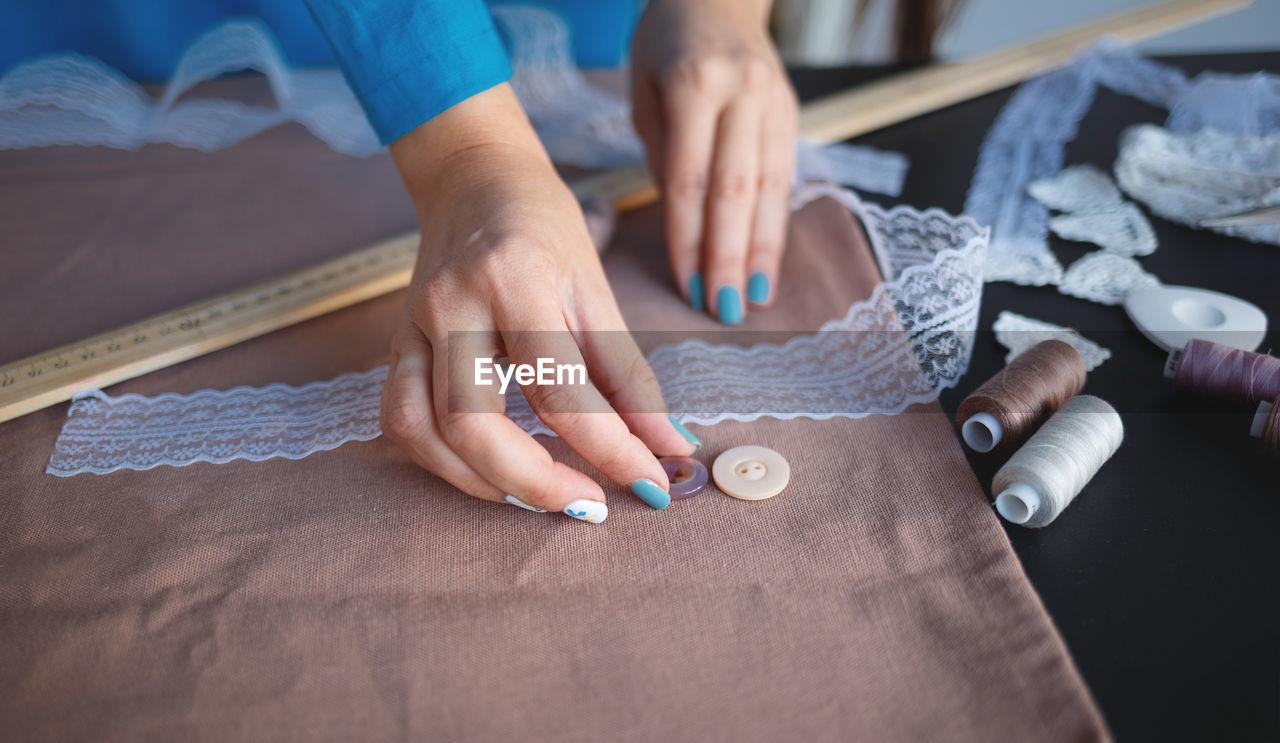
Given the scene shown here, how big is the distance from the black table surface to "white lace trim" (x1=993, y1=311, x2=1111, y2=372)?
0.02m

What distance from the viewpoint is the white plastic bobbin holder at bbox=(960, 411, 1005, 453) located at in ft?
3.84

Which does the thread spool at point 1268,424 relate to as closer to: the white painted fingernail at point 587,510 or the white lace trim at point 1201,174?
the white lace trim at point 1201,174

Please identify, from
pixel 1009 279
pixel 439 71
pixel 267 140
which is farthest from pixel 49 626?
pixel 1009 279

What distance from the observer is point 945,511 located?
1.10 m

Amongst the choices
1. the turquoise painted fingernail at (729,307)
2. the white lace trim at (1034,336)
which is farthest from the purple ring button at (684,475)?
the white lace trim at (1034,336)

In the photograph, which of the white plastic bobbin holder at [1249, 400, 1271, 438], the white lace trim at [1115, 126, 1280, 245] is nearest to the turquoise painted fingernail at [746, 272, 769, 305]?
the white plastic bobbin holder at [1249, 400, 1271, 438]

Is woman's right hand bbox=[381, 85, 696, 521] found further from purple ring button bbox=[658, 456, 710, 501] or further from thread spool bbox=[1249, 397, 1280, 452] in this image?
thread spool bbox=[1249, 397, 1280, 452]

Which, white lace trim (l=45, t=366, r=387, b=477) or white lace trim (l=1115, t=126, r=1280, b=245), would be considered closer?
white lace trim (l=45, t=366, r=387, b=477)

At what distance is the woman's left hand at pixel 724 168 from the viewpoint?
1558 millimetres

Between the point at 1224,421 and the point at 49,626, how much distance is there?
1668 mm

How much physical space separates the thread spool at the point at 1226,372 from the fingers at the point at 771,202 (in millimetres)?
681

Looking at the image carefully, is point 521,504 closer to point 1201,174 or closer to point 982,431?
point 982,431

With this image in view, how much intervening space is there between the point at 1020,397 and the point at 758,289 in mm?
530

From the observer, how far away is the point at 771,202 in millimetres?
1604
